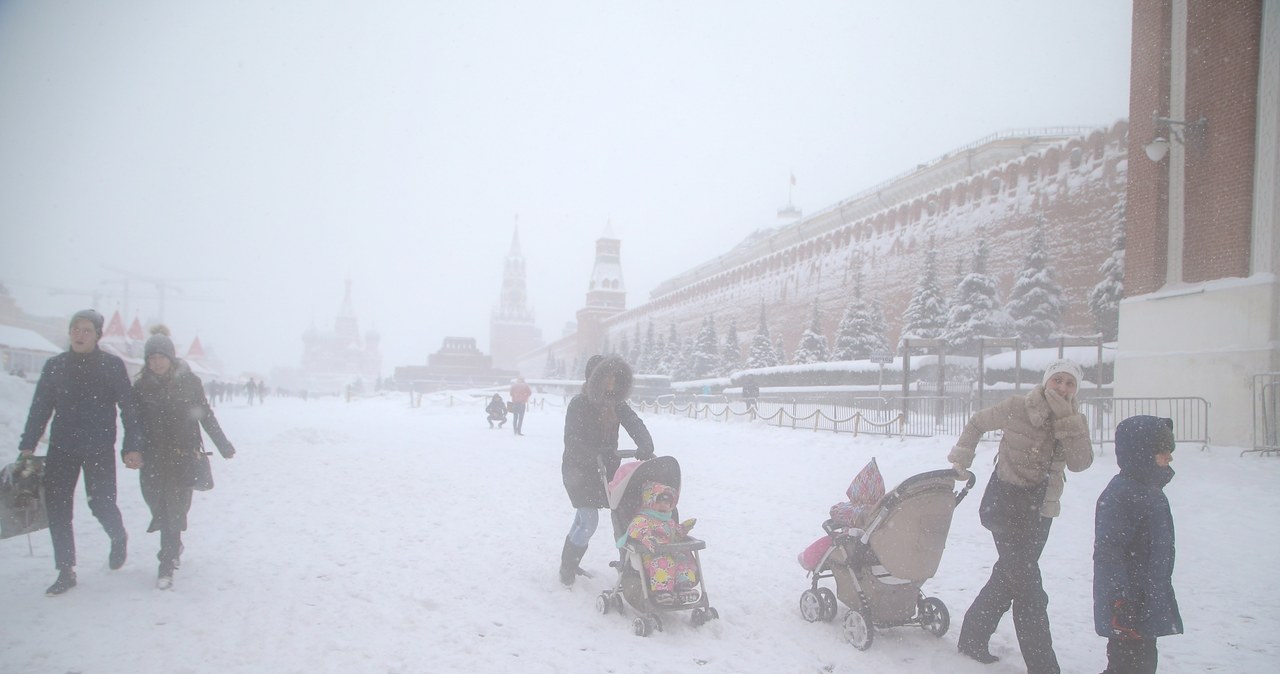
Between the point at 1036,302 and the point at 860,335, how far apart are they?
6813 millimetres

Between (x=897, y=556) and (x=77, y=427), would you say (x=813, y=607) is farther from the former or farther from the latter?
(x=77, y=427)

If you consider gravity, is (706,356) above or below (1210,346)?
above

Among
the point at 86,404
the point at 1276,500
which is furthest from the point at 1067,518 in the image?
the point at 86,404

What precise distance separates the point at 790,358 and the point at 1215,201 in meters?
28.6

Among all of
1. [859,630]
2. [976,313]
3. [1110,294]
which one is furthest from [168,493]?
[976,313]

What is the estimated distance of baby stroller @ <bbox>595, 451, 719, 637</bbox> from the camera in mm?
3537

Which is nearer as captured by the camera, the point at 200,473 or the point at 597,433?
the point at 200,473

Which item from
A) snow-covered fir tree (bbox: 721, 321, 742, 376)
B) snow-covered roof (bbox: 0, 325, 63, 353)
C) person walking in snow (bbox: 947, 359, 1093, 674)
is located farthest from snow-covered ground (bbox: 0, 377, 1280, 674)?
snow-covered fir tree (bbox: 721, 321, 742, 376)

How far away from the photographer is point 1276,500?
6.59 m

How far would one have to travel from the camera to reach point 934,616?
3.58 m

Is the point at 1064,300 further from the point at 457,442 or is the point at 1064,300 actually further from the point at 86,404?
the point at 86,404

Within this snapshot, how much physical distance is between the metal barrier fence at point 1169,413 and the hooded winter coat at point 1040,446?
710 centimetres

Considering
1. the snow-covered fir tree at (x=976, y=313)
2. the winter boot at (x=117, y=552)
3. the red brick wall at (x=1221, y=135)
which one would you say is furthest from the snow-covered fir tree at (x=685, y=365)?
the winter boot at (x=117, y=552)

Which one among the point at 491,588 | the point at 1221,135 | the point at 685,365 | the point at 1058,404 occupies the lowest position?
the point at 491,588
